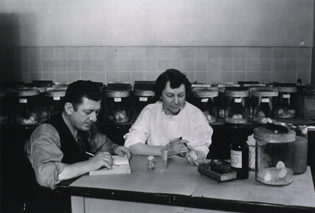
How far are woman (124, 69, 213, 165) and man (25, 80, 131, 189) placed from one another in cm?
26

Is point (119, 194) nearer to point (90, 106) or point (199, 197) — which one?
point (199, 197)

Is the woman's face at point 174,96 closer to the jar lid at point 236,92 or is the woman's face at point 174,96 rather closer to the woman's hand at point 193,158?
the woman's hand at point 193,158

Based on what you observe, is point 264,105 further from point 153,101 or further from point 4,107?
point 4,107

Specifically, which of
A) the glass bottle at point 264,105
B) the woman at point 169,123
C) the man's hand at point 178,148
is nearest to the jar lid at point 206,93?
the glass bottle at point 264,105

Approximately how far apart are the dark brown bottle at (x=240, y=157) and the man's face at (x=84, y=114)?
0.93 meters

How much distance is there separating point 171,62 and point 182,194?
3260 millimetres

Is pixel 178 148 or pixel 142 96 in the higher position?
pixel 142 96

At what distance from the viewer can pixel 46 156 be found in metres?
1.99

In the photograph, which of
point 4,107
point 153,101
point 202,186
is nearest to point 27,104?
point 4,107

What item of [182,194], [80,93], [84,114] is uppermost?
[80,93]

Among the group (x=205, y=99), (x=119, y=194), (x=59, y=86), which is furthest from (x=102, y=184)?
(x=59, y=86)

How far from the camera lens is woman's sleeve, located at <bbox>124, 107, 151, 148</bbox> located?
2.70m

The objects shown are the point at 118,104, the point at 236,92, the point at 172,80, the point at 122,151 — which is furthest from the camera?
the point at 118,104

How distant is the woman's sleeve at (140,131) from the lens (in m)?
2.70
